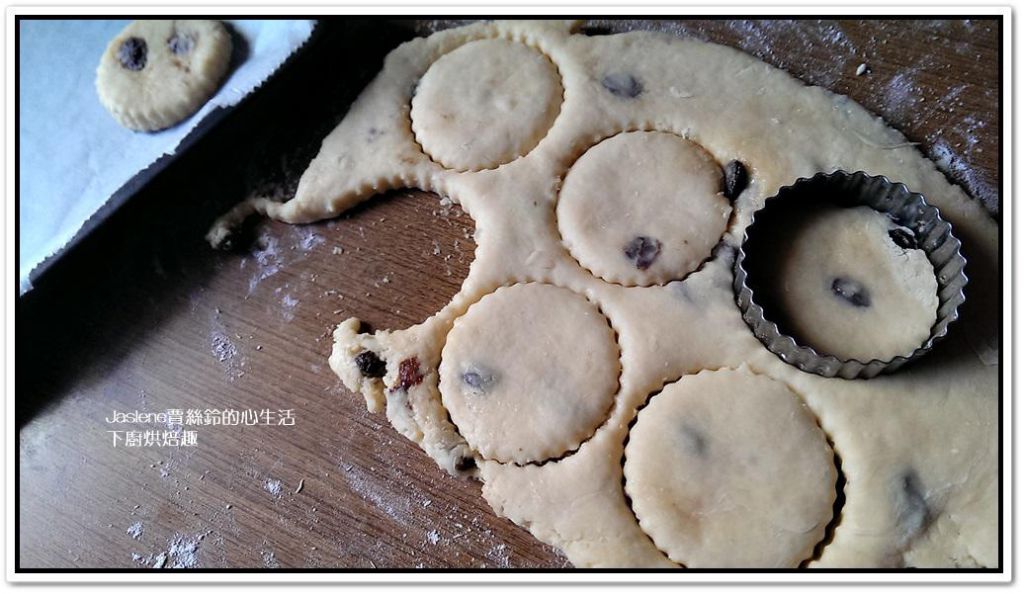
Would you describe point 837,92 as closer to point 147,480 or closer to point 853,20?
point 853,20

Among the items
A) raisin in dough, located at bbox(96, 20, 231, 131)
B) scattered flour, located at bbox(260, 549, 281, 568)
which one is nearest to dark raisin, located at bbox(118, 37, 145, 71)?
raisin in dough, located at bbox(96, 20, 231, 131)

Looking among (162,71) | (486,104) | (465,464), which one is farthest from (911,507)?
(162,71)

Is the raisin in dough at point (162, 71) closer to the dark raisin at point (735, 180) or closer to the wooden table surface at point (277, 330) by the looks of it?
the wooden table surface at point (277, 330)

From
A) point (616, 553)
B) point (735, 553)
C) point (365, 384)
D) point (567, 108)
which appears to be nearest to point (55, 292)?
point (365, 384)

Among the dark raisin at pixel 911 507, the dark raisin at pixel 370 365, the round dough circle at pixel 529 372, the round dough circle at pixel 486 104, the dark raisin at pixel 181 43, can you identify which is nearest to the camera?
the dark raisin at pixel 911 507

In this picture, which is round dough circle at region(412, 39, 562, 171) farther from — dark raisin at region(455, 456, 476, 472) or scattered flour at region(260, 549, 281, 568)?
scattered flour at region(260, 549, 281, 568)

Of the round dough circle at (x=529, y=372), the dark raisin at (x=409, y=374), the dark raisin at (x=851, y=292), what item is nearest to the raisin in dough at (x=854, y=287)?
the dark raisin at (x=851, y=292)
